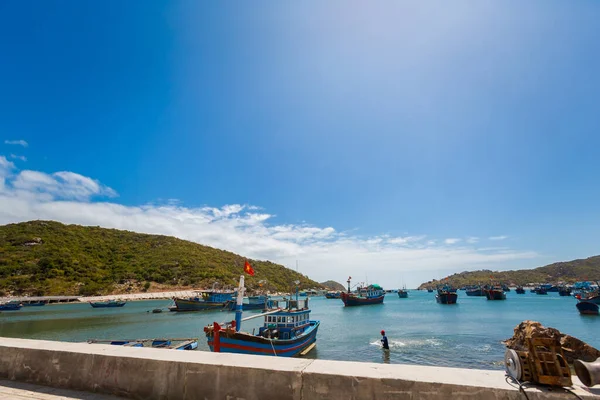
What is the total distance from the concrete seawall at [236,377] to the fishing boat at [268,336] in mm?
12023

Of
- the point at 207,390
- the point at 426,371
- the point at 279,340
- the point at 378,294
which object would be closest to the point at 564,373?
the point at 426,371

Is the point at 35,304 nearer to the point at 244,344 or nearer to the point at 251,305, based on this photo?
the point at 251,305

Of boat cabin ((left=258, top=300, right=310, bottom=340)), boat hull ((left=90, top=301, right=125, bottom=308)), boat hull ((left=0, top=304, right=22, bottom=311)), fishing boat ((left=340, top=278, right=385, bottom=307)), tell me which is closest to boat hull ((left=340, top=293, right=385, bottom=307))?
fishing boat ((left=340, top=278, right=385, bottom=307))

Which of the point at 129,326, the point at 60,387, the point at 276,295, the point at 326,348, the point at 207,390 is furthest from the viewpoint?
the point at 276,295

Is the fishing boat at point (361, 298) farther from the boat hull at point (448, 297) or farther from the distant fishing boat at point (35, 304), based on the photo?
the distant fishing boat at point (35, 304)

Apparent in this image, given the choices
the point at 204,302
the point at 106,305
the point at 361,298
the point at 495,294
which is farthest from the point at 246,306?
the point at 495,294

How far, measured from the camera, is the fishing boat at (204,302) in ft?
225

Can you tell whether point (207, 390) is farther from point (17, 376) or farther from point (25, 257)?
point (25, 257)

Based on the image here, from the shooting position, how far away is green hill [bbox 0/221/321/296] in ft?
282

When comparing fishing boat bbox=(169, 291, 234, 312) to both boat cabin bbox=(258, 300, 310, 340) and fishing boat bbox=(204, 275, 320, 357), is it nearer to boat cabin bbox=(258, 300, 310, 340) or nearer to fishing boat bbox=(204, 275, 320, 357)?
fishing boat bbox=(204, 275, 320, 357)

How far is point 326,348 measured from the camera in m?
29.2

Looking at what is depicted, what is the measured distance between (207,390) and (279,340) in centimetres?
1785

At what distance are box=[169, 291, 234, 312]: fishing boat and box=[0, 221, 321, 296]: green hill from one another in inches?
1430

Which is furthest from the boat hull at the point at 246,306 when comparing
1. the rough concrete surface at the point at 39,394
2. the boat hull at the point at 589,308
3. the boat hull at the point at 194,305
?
the rough concrete surface at the point at 39,394
